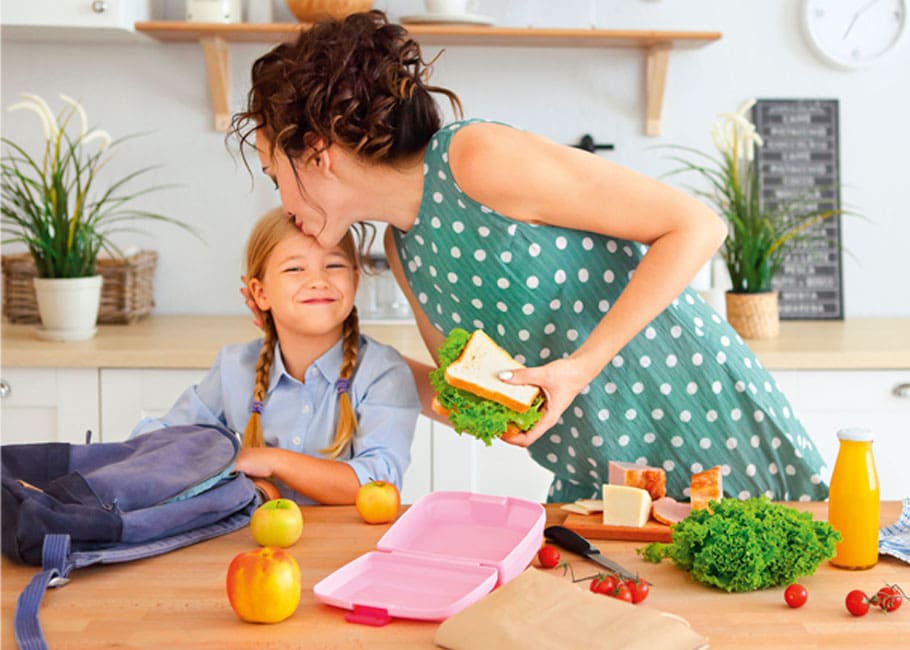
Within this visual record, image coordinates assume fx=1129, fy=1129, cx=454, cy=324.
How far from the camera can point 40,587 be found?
113 centimetres

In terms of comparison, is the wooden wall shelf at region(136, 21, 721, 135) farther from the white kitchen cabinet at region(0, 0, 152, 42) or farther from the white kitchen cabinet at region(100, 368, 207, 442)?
the white kitchen cabinet at region(100, 368, 207, 442)

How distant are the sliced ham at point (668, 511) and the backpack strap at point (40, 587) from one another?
67cm

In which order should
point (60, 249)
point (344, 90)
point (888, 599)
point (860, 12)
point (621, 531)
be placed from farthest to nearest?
point (860, 12) → point (60, 249) → point (344, 90) → point (621, 531) → point (888, 599)

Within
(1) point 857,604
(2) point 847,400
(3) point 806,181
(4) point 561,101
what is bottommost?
(2) point 847,400

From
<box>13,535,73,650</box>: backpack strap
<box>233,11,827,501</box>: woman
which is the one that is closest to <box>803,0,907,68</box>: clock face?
<box>233,11,827,501</box>: woman

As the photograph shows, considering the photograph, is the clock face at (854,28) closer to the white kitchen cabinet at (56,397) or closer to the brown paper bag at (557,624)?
the white kitchen cabinet at (56,397)

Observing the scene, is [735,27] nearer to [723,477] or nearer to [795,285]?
[795,285]

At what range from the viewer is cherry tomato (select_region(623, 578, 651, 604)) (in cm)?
112

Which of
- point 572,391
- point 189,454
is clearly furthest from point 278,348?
point 572,391

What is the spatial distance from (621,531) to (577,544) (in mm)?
78

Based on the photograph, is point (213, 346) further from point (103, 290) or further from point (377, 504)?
point (377, 504)

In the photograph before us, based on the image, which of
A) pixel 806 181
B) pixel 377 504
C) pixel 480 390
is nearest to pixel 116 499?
pixel 377 504

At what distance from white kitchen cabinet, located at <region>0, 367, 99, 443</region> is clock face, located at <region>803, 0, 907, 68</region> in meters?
2.12

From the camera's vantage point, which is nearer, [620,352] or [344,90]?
[344,90]
